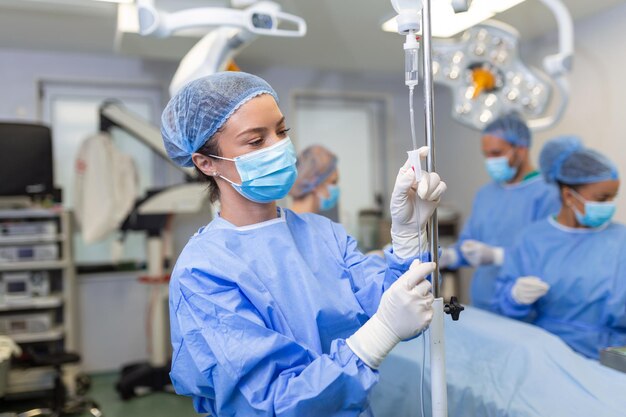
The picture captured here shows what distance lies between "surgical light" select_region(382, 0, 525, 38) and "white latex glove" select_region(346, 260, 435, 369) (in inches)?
20.1

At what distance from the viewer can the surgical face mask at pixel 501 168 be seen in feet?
8.37

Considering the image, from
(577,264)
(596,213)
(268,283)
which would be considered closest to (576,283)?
(577,264)

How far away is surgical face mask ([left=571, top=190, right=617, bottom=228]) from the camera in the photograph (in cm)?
193

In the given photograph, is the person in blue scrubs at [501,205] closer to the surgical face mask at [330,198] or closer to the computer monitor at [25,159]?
the surgical face mask at [330,198]

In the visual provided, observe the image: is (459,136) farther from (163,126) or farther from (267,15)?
(163,126)

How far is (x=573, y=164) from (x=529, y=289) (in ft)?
1.62

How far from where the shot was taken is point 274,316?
102 centimetres

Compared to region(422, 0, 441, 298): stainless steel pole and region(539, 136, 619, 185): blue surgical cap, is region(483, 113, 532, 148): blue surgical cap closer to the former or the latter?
region(539, 136, 619, 185): blue surgical cap

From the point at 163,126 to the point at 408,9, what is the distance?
567 millimetres

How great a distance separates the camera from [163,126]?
3.84 ft

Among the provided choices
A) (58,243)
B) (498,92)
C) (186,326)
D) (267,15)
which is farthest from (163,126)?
(58,243)

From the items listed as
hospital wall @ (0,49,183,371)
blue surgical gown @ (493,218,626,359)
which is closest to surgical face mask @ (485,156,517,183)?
blue surgical gown @ (493,218,626,359)

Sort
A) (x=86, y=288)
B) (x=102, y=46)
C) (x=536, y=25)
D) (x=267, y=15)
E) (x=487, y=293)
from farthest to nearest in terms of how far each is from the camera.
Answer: (x=86, y=288)
(x=102, y=46)
(x=536, y=25)
(x=487, y=293)
(x=267, y=15)

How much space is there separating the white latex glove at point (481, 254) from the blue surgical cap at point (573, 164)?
49 centimetres
